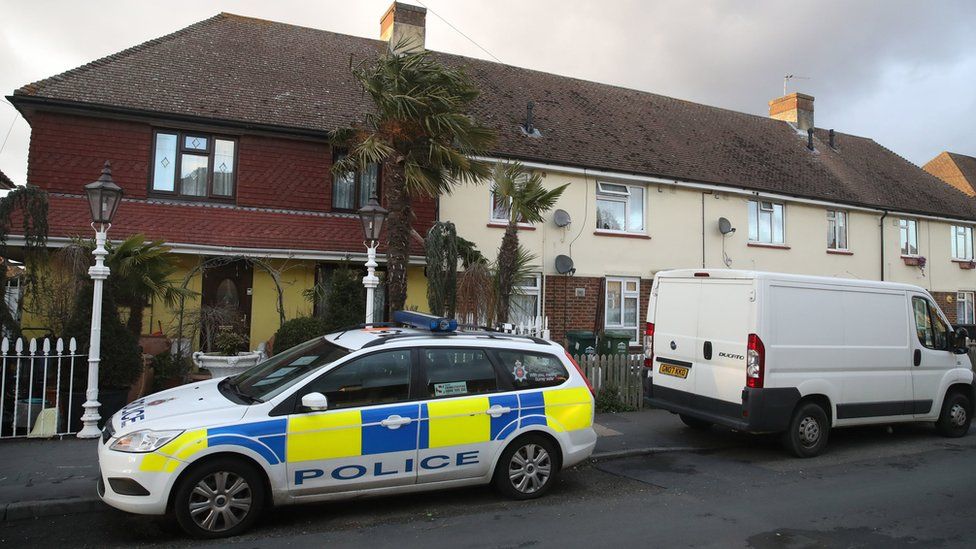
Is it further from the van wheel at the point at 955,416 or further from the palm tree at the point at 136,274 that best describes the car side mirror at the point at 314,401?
the van wheel at the point at 955,416

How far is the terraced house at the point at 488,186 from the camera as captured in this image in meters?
11.9

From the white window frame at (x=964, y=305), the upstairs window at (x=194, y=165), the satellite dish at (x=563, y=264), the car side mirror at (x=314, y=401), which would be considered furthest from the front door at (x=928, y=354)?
the white window frame at (x=964, y=305)

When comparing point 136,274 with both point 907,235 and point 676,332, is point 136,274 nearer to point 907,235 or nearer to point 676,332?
point 676,332

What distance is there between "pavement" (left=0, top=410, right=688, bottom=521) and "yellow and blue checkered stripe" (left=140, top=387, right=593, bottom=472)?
59.4 inches

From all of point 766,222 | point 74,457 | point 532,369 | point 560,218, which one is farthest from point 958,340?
point 74,457

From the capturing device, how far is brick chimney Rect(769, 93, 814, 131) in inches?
920

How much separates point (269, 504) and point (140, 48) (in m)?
12.0

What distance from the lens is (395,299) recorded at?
935 cm

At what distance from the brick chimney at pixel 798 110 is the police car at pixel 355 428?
20643mm

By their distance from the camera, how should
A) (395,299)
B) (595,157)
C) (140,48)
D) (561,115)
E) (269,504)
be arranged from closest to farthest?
(269,504) < (395,299) < (140,48) < (595,157) < (561,115)

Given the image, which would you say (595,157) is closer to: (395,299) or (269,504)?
(395,299)

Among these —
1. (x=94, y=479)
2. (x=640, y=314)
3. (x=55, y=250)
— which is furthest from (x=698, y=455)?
(x=55, y=250)

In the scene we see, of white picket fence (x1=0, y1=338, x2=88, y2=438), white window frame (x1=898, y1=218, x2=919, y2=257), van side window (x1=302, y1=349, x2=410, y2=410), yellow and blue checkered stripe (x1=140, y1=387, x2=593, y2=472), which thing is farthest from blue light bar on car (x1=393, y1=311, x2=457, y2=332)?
white window frame (x1=898, y1=218, x2=919, y2=257)

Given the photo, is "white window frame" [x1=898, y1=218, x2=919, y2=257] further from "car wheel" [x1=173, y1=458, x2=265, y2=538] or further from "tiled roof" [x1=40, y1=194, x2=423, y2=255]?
"car wheel" [x1=173, y1=458, x2=265, y2=538]
